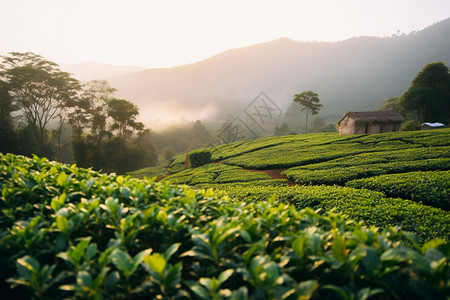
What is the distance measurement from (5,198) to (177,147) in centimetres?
6884

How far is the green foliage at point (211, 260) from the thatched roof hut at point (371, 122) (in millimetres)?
32963

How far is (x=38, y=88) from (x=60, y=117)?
218 inches

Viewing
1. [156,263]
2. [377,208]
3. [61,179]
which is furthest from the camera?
[377,208]

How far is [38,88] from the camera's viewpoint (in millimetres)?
31250

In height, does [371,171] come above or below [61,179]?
below

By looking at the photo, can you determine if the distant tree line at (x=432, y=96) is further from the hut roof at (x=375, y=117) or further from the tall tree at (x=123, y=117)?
the tall tree at (x=123, y=117)

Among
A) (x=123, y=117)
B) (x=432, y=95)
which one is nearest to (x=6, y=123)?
(x=123, y=117)

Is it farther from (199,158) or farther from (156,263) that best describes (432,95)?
(156,263)

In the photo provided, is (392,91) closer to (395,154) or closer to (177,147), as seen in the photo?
(177,147)

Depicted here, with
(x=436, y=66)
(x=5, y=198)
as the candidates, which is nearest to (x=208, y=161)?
(x=5, y=198)

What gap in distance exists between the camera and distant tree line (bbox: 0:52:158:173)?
2928cm

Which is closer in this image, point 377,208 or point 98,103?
point 377,208

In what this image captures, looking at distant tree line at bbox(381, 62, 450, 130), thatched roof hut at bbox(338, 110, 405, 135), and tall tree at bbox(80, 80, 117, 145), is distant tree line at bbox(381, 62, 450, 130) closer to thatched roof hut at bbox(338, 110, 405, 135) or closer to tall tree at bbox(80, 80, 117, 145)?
thatched roof hut at bbox(338, 110, 405, 135)

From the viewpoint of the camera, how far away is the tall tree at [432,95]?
1449 inches
